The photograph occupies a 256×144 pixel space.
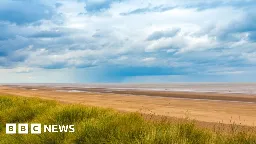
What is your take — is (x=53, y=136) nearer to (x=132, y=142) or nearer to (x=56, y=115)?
(x=56, y=115)

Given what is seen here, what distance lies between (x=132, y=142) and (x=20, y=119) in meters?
9.15

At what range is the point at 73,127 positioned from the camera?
1138 centimetres

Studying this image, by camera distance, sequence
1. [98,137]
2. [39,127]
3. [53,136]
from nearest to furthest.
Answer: [98,137] → [53,136] → [39,127]

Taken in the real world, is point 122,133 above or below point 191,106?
above

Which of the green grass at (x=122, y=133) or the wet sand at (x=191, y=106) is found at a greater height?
the green grass at (x=122, y=133)

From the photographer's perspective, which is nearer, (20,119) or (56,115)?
(56,115)

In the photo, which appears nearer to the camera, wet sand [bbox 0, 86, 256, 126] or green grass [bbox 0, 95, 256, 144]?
green grass [bbox 0, 95, 256, 144]

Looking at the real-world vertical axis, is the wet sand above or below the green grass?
below

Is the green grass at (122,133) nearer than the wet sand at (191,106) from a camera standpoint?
Yes

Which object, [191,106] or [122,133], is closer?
[122,133]

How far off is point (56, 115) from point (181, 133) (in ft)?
18.3

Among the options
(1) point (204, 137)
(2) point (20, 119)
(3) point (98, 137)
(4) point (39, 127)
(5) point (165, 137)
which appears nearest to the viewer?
(5) point (165, 137)

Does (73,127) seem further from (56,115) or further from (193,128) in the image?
(193,128)

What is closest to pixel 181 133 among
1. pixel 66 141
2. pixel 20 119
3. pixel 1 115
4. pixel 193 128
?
pixel 193 128
